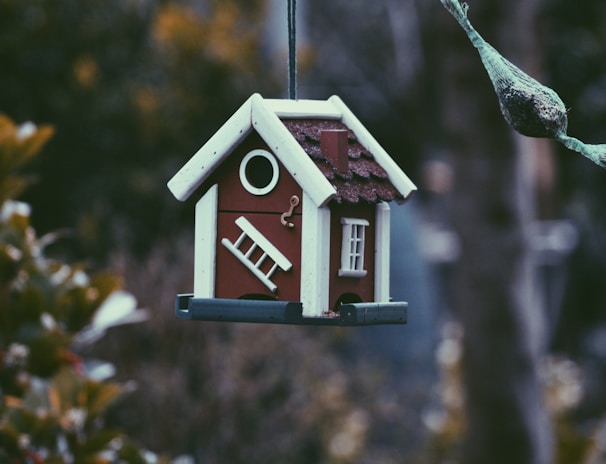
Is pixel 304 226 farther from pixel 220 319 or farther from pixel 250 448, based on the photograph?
pixel 250 448

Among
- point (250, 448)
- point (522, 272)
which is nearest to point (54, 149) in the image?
point (250, 448)

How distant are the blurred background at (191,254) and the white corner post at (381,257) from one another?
12.9 ft

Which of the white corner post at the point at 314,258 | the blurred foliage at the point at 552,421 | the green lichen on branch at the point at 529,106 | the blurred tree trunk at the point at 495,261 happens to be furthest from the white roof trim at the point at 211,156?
the blurred foliage at the point at 552,421

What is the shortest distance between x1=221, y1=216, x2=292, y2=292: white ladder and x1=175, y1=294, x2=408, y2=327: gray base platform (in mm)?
88

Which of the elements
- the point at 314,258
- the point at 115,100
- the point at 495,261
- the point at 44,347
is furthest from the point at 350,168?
the point at 115,100

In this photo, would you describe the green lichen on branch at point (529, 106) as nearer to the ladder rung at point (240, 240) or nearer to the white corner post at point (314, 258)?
the white corner post at point (314, 258)

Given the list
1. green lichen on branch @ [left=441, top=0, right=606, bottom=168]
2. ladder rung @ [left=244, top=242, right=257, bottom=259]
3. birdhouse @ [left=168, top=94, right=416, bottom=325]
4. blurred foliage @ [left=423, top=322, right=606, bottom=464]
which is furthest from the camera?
blurred foliage @ [left=423, top=322, right=606, bottom=464]

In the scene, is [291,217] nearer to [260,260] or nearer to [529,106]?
[260,260]

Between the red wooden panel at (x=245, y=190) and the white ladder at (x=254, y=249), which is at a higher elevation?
the red wooden panel at (x=245, y=190)

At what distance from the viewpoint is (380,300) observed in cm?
257

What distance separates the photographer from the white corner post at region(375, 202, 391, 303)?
8.38 ft

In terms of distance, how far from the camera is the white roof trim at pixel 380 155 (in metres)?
2.48

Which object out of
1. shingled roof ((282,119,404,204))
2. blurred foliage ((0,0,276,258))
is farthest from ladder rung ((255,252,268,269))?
blurred foliage ((0,0,276,258))

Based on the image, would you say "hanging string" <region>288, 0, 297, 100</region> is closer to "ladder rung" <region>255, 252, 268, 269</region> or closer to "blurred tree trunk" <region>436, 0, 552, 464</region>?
"ladder rung" <region>255, 252, 268, 269</region>
